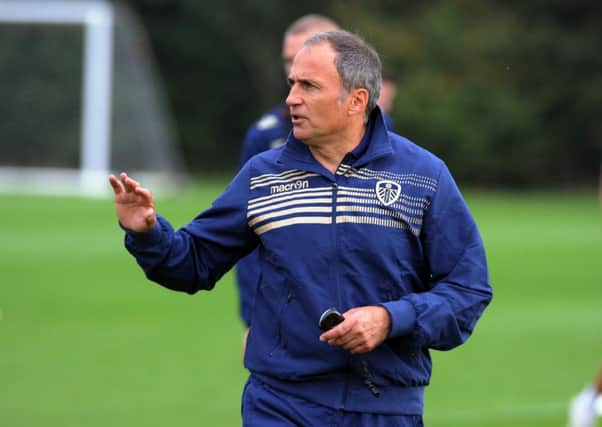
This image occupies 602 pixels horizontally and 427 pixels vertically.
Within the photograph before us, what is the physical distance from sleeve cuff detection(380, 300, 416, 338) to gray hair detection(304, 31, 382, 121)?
80cm

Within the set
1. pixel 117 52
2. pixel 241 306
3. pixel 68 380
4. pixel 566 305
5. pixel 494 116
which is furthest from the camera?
pixel 494 116

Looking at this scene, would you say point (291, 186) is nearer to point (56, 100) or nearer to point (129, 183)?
point (129, 183)

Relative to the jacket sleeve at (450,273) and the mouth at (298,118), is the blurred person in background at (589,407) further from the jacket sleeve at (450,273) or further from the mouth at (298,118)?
the mouth at (298,118)

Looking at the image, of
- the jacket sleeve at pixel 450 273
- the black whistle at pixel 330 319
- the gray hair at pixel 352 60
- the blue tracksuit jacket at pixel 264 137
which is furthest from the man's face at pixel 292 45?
the black whistle at pixel 330 319

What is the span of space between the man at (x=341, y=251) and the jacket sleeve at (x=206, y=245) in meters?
0.01

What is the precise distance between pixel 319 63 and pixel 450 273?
3.00ft

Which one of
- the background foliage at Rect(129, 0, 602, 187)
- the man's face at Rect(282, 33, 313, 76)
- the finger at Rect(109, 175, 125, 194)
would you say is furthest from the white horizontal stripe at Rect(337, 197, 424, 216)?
the background foliage at Rect(129, 0, 602, 187)

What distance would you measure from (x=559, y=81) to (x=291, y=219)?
137 ft

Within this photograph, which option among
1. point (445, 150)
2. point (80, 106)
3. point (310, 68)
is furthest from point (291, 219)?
point (445, 150)

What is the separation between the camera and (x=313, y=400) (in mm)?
4430

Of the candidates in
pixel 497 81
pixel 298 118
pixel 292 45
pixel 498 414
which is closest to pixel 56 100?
pixel 497 81

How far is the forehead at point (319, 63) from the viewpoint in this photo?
14.6 feet

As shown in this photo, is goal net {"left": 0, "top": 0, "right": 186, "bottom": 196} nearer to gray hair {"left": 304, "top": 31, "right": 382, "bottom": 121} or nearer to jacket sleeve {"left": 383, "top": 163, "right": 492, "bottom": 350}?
gray hair {"left": 304, "top": 31, "right": 382, "bottom": 121}

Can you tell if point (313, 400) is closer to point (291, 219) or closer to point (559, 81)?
point (291, 219)
